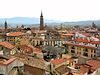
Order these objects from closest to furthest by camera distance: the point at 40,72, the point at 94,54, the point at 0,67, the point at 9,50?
the point at 0,67 < the point at 40,72 < the point at 9,50 < the point at 94,54

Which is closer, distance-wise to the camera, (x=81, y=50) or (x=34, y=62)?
(x=34, y=62)

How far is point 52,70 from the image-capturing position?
23.1m

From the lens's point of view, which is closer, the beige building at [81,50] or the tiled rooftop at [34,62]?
the tiled rooftop at [34,62]

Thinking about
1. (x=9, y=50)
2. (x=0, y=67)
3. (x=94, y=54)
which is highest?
(x=0, y=67)

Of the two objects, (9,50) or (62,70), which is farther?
(9,50)

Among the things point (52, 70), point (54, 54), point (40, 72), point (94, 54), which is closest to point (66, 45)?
point (94, 54)

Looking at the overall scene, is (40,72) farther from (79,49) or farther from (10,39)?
(10,39)

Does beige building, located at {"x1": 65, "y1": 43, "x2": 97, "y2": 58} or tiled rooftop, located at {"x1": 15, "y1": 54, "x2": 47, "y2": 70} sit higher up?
tiled rooftop, located at {"x1": 15, "y1": 54, "x2": 47, "y2": 70}

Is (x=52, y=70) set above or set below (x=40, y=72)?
below

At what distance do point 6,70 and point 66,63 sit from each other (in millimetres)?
14331

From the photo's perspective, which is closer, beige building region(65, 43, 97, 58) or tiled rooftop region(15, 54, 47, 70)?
tiled rooftop region(15, 54, 47, 70)

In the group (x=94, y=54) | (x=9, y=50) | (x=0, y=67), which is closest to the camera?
(x=0, y=67)

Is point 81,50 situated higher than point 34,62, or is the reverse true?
point 34,62

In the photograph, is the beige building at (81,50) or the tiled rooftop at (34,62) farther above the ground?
the tiled rooftop at (34,62)
